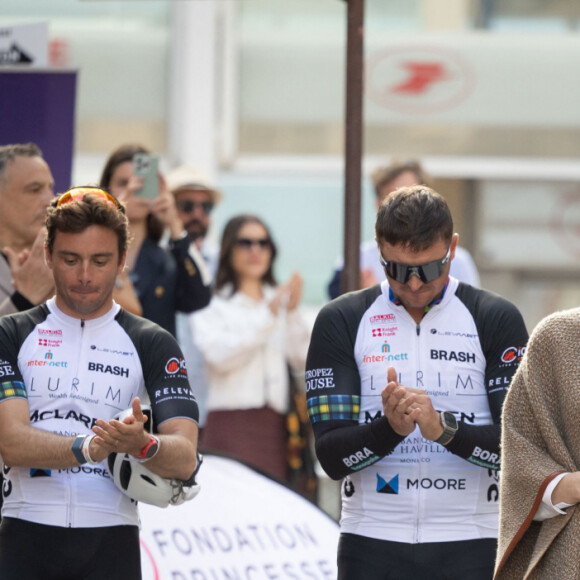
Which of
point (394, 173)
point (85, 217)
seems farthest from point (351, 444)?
point (394, 173)

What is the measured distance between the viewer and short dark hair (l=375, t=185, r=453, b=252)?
3.64 metres

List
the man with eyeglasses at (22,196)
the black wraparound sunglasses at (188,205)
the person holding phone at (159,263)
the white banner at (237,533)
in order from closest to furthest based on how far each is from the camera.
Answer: the man with eyeglasses at (22,196)
the white banner at (237,533)
the person holding phone at (159,263)
the black wraparound sunglasses at (188,205)

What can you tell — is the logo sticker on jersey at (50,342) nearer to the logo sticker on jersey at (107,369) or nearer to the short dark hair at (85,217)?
the logo sticker on jersey at (107,369)

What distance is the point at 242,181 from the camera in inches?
369

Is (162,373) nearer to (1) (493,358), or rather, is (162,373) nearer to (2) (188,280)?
(1) (493,358)

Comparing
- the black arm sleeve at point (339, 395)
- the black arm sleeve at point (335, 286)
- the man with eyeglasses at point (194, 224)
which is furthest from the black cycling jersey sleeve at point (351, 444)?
the man with eyeglasses at point (194, 224)

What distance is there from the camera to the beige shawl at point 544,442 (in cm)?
315

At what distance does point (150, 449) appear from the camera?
3482 mm

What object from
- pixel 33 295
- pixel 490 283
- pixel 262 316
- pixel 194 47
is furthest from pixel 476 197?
pixel 33 295

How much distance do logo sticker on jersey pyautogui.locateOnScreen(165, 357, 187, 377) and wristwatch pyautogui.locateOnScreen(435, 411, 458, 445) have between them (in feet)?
2.48

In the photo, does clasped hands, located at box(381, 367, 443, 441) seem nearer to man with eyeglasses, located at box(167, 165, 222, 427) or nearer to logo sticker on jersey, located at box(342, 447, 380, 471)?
logo sticker on jersey, located at box(342, 447, 380, 471)

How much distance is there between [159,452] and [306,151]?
6.12 meters

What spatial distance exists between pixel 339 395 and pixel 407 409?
1.05ft

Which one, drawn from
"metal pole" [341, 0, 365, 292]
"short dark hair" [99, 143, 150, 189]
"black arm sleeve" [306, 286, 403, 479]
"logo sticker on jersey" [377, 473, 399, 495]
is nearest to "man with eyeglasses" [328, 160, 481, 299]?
"metal pole" [341, 0, 365, 292]
